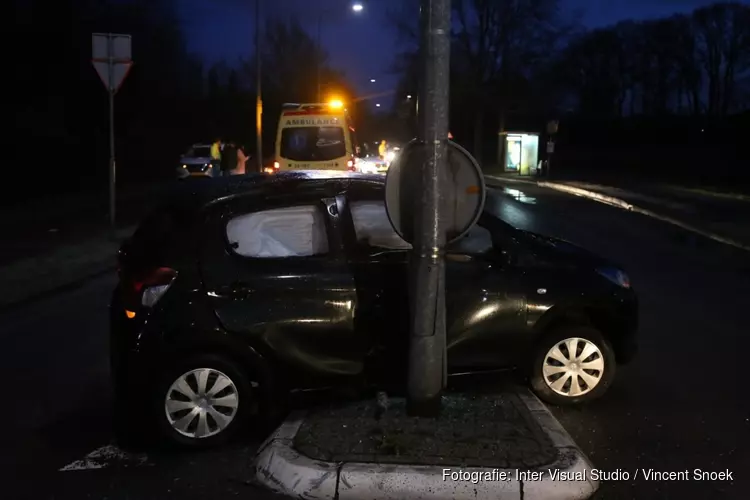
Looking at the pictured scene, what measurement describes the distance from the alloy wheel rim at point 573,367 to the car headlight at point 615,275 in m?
0.49

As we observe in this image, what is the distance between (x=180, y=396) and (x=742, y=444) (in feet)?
11.8

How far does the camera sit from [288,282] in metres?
5.77

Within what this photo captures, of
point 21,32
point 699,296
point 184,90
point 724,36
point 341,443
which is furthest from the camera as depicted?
point 724,36

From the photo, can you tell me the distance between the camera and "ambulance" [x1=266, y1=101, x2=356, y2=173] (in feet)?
73.8

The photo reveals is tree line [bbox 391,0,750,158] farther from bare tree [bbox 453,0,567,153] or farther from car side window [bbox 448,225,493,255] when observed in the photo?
car side window [bbox 448,225,493,255]

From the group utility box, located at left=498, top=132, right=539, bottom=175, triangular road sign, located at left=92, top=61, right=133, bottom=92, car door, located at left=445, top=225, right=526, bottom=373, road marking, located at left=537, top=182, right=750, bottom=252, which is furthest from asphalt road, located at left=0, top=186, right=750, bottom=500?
utility box, located at left=498, top=132, right=539, bottom=175

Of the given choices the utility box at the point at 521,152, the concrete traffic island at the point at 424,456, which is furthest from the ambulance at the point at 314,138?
the utility box at the point at 521,152

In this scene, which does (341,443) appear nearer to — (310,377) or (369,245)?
(310,377)

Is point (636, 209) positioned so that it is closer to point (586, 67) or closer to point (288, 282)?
point (288, 282)

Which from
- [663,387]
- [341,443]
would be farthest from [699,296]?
[341,443]

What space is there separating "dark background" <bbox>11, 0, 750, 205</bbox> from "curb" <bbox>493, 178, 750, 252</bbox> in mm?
6884

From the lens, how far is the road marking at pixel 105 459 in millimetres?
5324

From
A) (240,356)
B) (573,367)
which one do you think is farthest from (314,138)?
(240,356)

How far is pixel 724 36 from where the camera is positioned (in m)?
68.2
